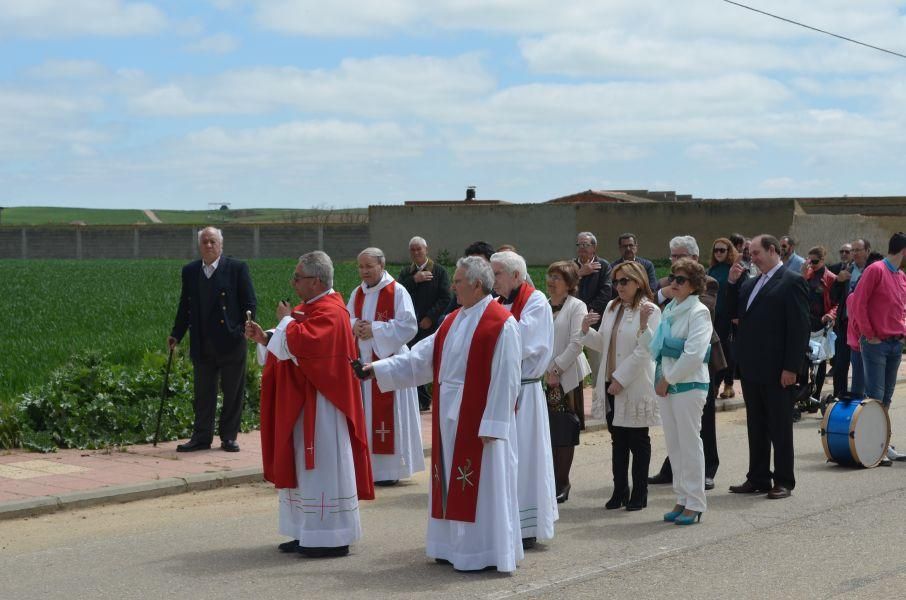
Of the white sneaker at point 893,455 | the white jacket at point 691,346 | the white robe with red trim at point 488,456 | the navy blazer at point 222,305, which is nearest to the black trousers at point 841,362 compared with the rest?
the white sneaker at point 893,455

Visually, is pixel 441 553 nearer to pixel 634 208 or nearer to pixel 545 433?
pixel 545 433

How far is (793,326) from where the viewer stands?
907cm

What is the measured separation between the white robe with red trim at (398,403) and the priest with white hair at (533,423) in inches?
83.1

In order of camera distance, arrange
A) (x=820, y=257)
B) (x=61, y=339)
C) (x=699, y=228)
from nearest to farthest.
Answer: (x=820, y=257) → (x=61, y=339) → (x=699, y=228)

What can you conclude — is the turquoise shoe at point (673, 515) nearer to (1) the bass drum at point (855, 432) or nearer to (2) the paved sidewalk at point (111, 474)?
(1) the bass drum at point (855, 432)

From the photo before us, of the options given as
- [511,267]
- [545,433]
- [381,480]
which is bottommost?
[381,480]

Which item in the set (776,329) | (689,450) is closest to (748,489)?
(776,329)

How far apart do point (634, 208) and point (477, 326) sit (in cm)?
4562

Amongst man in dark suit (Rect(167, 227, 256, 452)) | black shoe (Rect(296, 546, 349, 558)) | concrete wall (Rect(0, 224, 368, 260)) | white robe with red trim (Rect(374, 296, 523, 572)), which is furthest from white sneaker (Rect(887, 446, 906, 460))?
concrete wall (Rect(0, 224, 368, 260))

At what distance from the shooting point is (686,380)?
8328mm

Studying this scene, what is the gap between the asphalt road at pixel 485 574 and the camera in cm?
662

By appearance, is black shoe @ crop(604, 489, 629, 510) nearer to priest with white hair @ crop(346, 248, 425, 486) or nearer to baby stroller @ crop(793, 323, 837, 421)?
priest with white hair @ crop(346, 248, 425, 486)

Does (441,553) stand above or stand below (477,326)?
below

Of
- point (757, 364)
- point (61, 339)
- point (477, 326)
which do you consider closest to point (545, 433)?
point (477, 326)
